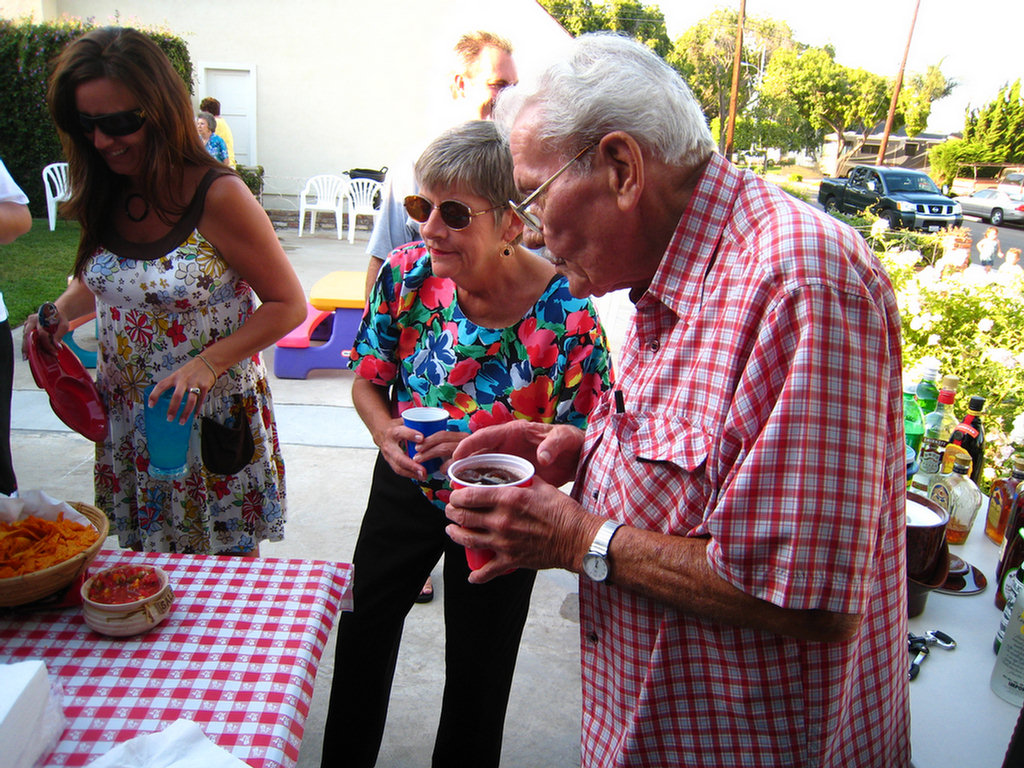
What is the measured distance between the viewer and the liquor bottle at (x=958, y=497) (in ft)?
6.53

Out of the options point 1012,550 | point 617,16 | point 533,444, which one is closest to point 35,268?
point 533,444

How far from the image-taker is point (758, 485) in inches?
35.1

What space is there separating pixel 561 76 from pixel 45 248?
37.3 feet

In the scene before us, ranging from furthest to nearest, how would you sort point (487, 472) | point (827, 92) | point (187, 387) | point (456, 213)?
point (827, 92) < point (187, 387) < point (456, 213) < point (487, 472)

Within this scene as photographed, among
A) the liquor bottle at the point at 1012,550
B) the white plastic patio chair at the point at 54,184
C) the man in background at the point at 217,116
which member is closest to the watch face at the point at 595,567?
the liquor bottle at the point at 1012,550

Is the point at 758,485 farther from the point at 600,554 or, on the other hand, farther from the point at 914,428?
the point at 914,428

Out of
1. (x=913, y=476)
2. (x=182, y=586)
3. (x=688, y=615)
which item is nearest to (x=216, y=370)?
(x=182, y=586)

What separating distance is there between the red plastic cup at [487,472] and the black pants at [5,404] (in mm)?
2120

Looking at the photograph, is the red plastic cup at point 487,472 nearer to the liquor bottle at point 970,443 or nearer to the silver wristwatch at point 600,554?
the silver wristwatch at point 600,554

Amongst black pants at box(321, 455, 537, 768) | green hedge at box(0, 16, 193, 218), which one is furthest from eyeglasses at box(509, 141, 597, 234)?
green hedge at box(0, 16, 193, 218)

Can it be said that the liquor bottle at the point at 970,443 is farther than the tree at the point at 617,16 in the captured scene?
No

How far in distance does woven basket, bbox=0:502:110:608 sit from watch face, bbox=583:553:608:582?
3.42 ft

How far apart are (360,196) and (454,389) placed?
39.1ft

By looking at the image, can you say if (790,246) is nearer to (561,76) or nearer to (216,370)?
(561,76)
